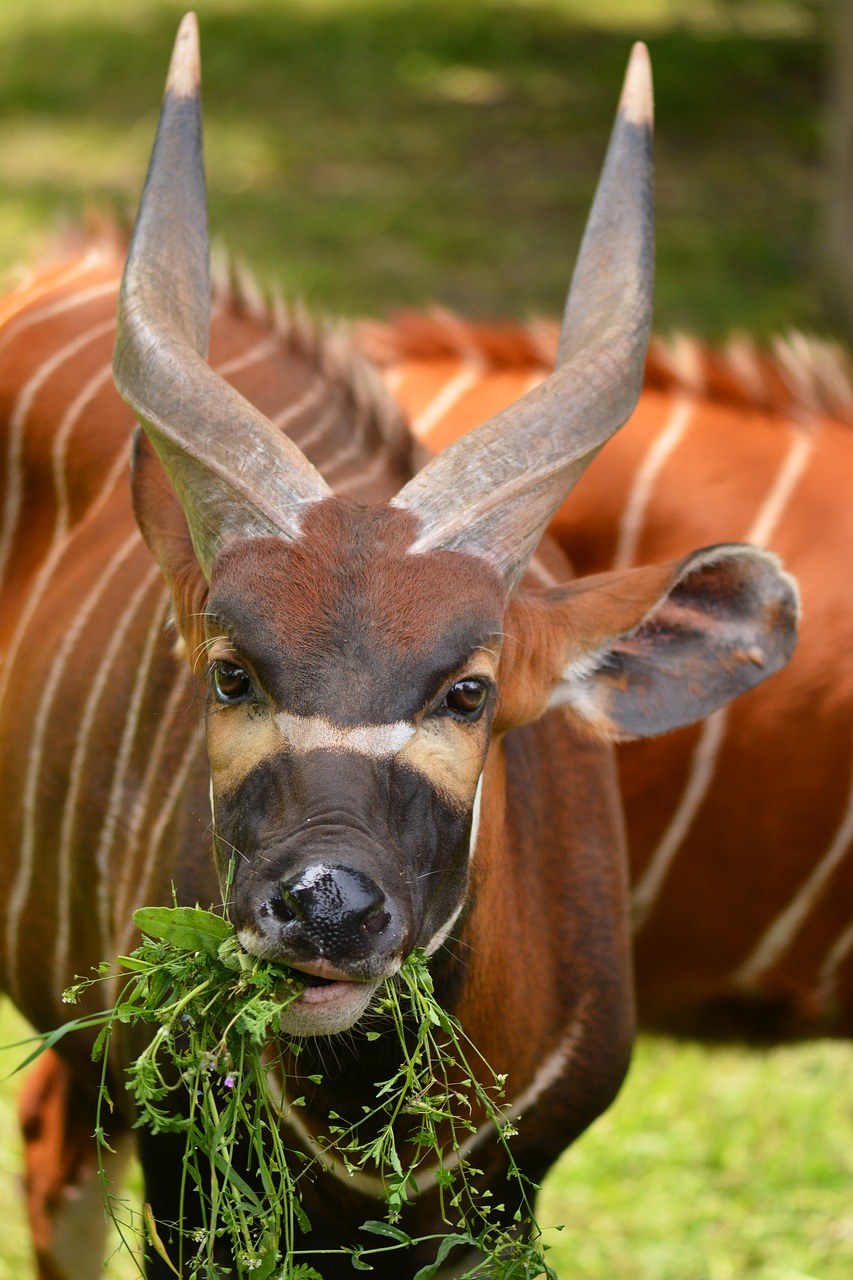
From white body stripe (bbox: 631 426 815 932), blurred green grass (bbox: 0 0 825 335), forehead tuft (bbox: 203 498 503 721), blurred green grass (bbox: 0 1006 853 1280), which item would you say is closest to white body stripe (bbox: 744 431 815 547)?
white body stripe (bbox: 631 426 815 932)

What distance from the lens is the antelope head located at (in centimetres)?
219

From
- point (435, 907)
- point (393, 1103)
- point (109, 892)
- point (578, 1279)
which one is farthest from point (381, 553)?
point (578, 1279)

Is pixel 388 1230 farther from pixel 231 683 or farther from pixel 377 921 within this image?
pixel 231 683

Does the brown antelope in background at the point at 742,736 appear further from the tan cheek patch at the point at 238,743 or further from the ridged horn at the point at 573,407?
the tan cheek patch at the point at 238,743

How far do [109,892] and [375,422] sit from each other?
3.38 feet

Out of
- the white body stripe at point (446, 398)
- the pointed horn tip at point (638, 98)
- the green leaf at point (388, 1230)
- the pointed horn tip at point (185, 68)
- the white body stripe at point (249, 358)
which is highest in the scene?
the pointed horn tip at point (185, 68)

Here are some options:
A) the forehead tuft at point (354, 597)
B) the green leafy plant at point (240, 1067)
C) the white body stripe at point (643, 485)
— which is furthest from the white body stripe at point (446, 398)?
the green leafy plant at point (240, 1067)

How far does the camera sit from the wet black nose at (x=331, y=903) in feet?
6.73

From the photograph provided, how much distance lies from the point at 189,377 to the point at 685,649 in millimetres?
942

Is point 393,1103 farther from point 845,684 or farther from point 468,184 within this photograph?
point 468,184

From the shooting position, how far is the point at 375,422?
323cm

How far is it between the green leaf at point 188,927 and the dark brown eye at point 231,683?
0.31 meters

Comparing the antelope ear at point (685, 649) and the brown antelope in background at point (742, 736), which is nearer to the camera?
the antelope ear at point (685, 649)

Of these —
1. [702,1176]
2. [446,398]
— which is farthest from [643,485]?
[702,1176]
